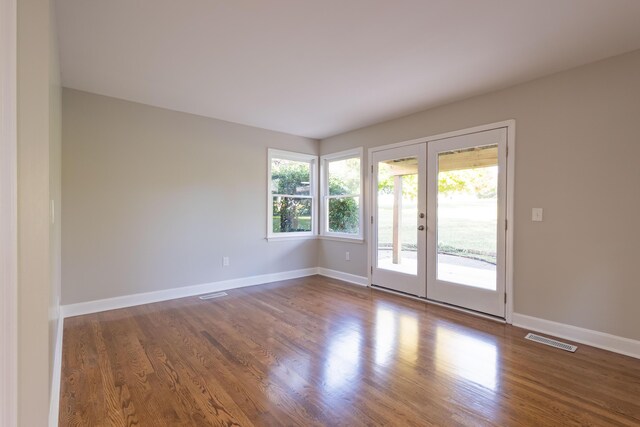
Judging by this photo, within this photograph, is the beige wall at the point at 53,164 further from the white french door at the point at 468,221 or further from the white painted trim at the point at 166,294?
the white french door at the point at 468,221

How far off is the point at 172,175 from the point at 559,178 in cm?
429

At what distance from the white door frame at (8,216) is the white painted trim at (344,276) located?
166 inches

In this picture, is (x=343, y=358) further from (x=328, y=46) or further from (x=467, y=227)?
(x=328, y=46)

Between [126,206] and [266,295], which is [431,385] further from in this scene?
[126,206]

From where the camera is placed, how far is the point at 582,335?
2816mm

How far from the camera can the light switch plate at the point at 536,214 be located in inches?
122

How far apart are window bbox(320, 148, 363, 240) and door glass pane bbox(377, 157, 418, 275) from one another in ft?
1.41

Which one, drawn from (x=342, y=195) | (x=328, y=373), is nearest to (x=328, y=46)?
(x=328, y=373)

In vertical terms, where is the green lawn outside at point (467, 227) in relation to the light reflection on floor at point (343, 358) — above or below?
above

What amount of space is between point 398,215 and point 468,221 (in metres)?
0.98

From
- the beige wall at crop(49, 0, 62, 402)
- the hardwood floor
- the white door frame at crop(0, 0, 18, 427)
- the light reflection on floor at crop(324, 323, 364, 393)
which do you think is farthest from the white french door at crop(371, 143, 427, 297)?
the white door frame at crop(0, 0, 18, 427)

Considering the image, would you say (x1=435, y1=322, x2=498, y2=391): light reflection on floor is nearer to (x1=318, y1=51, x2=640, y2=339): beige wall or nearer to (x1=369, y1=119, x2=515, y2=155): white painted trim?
(x1=318, y1=51, x2=640, y2=339): beige wall

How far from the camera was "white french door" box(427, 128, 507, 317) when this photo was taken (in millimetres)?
3385

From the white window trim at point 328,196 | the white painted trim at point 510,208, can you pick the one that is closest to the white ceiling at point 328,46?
the white painted trim at point 510,208
